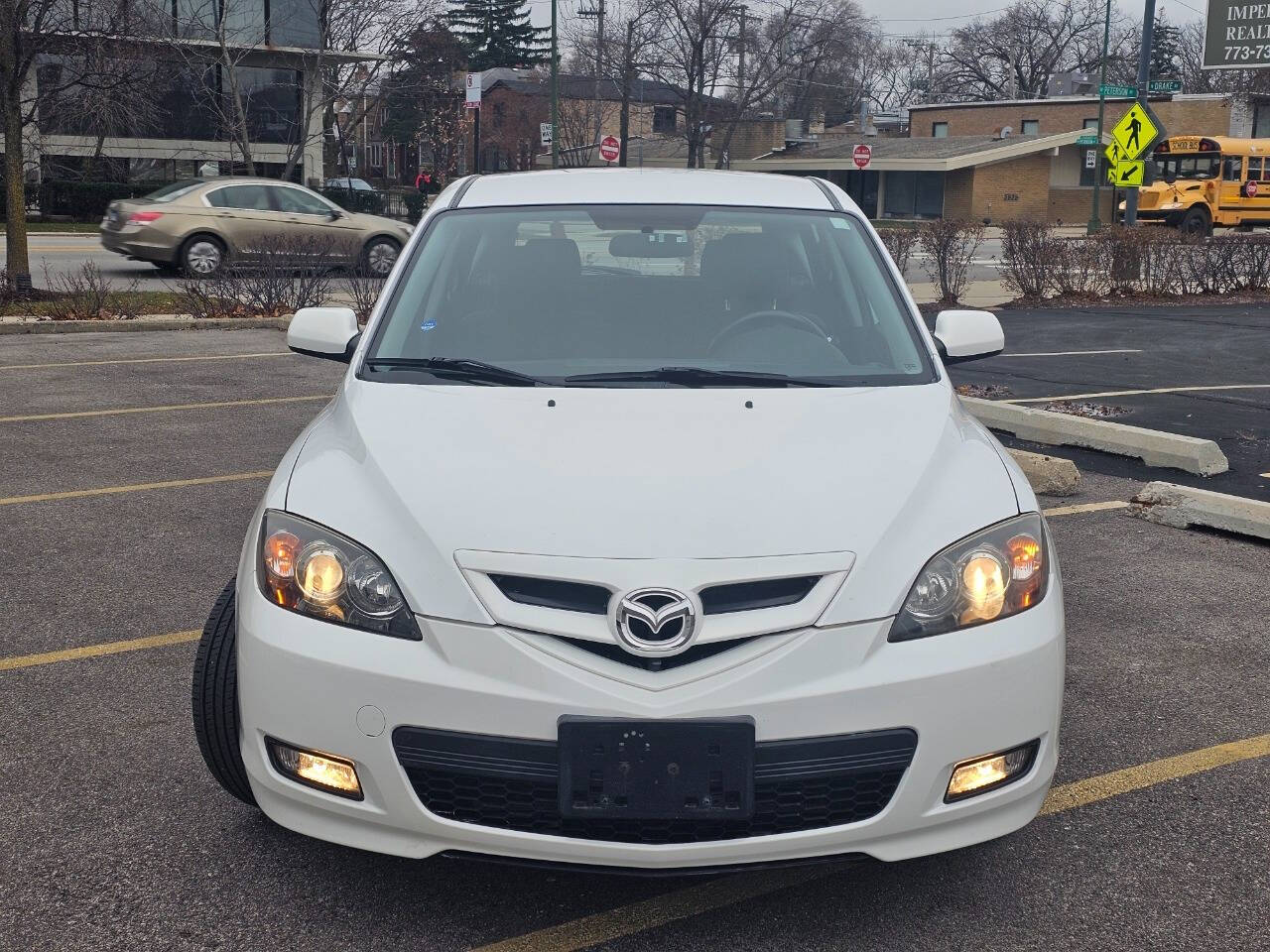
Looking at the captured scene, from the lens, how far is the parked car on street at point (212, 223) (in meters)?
20.7

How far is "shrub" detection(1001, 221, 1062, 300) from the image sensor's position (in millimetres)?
20156

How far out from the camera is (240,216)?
21047mm

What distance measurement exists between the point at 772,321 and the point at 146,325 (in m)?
11.9

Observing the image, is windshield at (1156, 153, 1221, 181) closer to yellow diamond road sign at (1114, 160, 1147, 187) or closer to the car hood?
yellow diamond road sign at (1114, 160, 1147, 187)

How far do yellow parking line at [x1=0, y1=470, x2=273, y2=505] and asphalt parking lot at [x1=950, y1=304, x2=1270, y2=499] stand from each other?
15.7 feet

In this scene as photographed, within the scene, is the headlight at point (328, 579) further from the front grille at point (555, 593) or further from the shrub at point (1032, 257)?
the shrub at point (1032, 257)

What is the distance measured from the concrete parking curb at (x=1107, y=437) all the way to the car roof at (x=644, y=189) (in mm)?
3827

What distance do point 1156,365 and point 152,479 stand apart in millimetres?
9304

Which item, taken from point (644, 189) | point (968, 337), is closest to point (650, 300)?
point (644, 189)

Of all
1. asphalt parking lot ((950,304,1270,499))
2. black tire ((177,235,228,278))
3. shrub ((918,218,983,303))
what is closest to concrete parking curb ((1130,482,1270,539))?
asphalt parking lot ((950,304,1270,499))

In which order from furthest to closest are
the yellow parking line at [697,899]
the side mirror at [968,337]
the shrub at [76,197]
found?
1. the shrub at [76,197]
2. the side mirror at [968,337]
3. the yellow parking line at [697,899]

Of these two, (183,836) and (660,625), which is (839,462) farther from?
(183,836)

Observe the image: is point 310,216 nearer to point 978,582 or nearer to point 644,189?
point 644,189

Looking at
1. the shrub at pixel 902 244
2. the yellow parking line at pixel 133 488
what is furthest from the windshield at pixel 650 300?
the shrub at pixel 902 244
